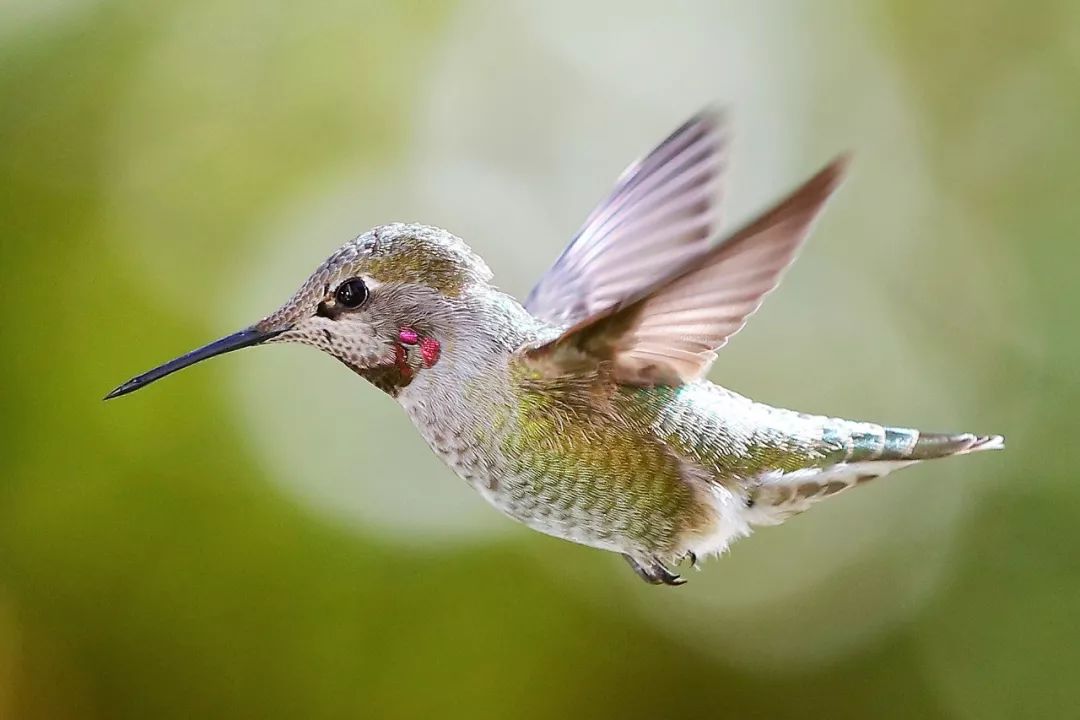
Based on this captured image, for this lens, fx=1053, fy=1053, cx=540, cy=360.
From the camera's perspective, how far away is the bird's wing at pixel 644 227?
71 cm

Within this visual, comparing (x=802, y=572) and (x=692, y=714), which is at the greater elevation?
(x=802, y=572)

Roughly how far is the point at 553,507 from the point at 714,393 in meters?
0.19

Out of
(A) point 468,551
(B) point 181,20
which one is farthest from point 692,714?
(B) point 181,20

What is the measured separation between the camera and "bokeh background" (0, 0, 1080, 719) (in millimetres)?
1836

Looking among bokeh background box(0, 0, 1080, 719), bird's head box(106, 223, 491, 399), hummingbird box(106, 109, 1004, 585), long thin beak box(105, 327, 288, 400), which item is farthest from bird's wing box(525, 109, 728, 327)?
bokeh background box(0, 0, 1080, 719)

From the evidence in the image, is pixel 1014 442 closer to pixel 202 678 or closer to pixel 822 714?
pixel 822 714

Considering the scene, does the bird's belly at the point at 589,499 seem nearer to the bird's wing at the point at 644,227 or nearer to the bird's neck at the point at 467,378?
the bird's neck at the point at 467,378

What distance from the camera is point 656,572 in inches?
29.5

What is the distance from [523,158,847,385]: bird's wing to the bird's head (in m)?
0.07

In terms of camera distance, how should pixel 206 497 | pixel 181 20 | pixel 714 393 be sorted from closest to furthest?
pixel 714 393 → pixel 206 497 → pixel 181 20

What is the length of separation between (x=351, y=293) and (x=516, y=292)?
3.50 feet

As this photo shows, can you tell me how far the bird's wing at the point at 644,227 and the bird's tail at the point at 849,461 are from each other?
0.17m

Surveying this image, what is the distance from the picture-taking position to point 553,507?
24.9 inches

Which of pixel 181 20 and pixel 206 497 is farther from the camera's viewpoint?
pixel 181 20
